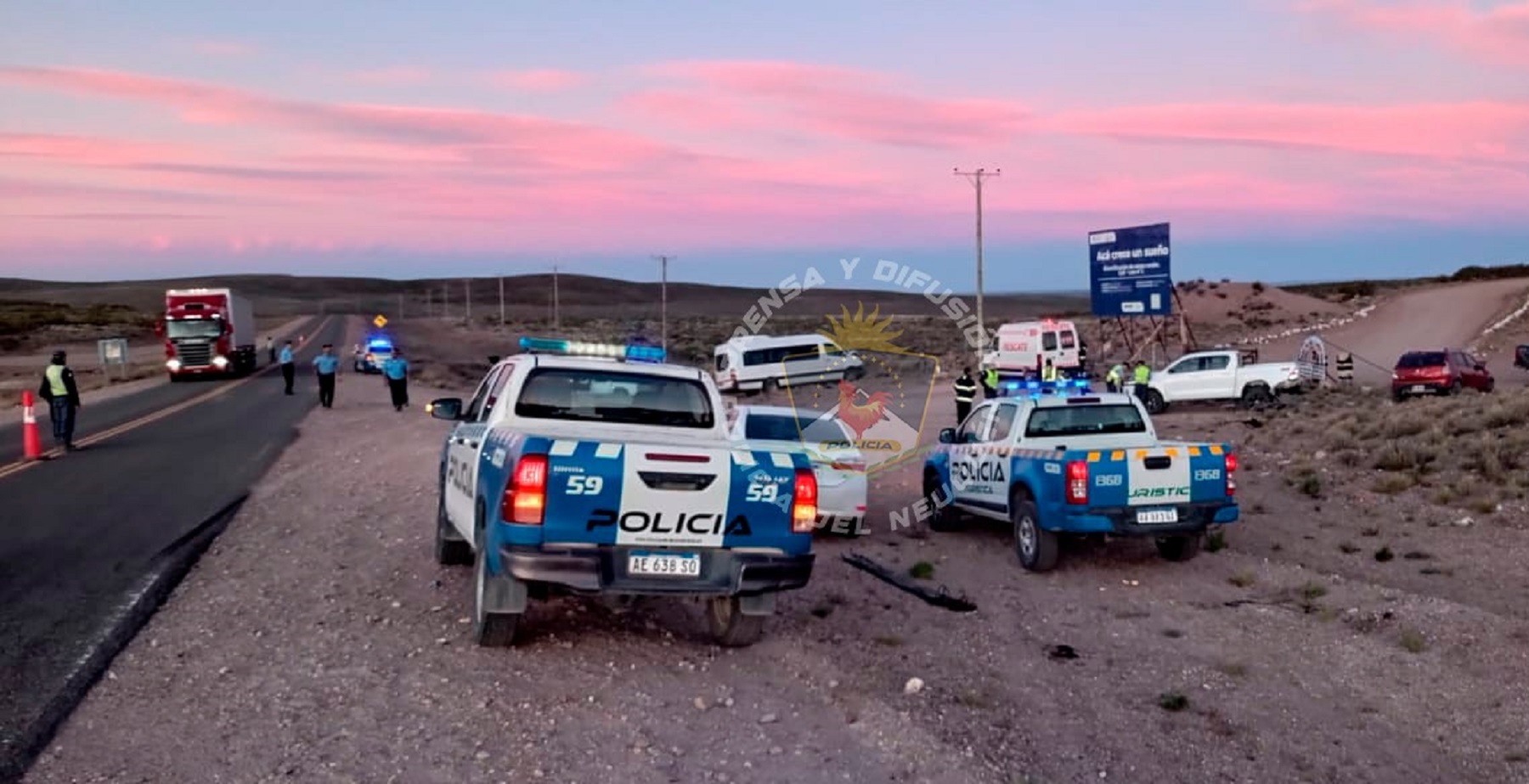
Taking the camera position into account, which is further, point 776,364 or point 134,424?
point 776,364

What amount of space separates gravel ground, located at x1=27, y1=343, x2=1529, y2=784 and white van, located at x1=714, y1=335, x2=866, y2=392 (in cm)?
3320

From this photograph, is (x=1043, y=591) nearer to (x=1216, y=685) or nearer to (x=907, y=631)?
(x=907, y=631)

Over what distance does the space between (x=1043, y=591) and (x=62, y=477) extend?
13.6 m

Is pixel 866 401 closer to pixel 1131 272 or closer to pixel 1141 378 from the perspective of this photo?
pixel 1141 378

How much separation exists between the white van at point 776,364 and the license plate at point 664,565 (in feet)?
124

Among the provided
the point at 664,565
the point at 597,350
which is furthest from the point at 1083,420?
the point at 664,565

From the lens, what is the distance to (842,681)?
25.7ft

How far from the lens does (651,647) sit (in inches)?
330

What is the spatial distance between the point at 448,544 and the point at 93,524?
16.8 ft

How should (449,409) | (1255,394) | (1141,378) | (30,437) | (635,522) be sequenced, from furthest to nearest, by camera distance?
(1255,394)
(1141,378)
(30,437)
(449,409)
(635,522)

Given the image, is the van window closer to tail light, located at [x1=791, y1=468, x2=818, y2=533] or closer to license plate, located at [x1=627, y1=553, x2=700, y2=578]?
tail light, located at [x1=791, y1=468, x2=818, y2=533]

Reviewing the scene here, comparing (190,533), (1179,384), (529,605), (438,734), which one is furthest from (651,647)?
(1179,384)

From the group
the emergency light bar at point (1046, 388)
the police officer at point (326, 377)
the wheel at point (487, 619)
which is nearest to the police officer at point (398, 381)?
the police officer at point (326, 377)

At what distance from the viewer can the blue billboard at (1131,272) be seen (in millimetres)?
43562
